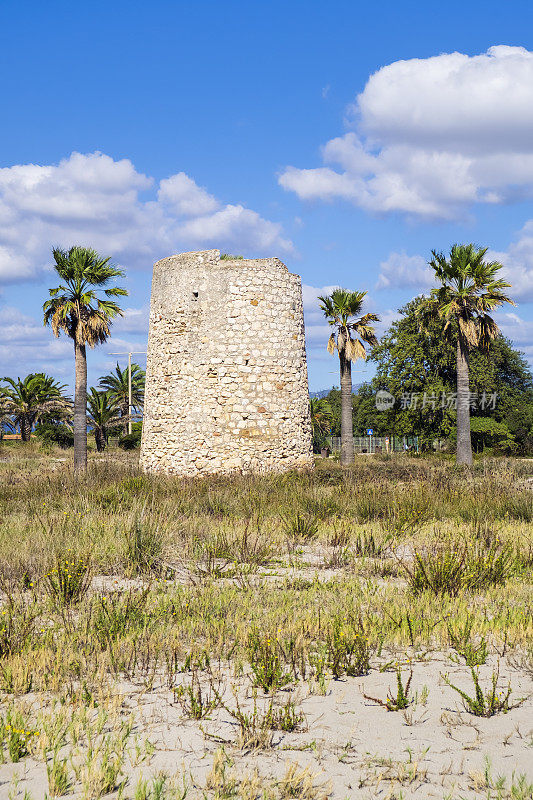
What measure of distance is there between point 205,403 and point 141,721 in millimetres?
13663

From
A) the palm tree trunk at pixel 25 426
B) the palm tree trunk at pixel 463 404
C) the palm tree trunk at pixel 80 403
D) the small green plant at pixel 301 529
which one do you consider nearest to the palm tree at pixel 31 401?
the palm tree trunk at pixel 25 426

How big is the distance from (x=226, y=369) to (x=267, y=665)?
1330 centimetres

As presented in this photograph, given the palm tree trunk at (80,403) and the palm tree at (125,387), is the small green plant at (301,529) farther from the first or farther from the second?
the palm tree at (125,387)

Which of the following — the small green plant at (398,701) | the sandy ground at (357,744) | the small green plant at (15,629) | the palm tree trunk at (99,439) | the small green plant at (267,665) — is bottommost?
the sandy ground at (357,744)

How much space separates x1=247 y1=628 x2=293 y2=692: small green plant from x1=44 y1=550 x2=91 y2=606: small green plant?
2.08m

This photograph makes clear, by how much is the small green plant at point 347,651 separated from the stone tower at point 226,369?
12345 mm

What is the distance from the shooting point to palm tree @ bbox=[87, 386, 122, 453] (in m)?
45.0

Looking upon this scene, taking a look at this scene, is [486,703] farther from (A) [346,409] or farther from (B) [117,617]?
(A) [346,409]

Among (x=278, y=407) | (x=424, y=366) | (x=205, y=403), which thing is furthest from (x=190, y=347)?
(x=424, y=366)

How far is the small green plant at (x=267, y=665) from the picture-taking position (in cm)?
445

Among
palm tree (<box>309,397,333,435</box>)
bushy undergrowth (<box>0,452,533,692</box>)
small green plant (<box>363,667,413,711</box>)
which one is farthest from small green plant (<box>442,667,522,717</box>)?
palm tree (<box>309,397,333,435</box>)

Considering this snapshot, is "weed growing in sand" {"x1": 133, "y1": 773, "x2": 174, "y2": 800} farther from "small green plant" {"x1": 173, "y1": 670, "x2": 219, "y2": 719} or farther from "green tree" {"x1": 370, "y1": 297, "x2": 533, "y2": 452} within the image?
"green tree" {"x1": 370, "y1": 297, "x2": 533, "y2": 452}

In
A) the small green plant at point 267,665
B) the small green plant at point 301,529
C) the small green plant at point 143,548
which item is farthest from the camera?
the small green plant at point 301,529

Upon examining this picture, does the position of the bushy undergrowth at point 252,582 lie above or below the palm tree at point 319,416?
below
